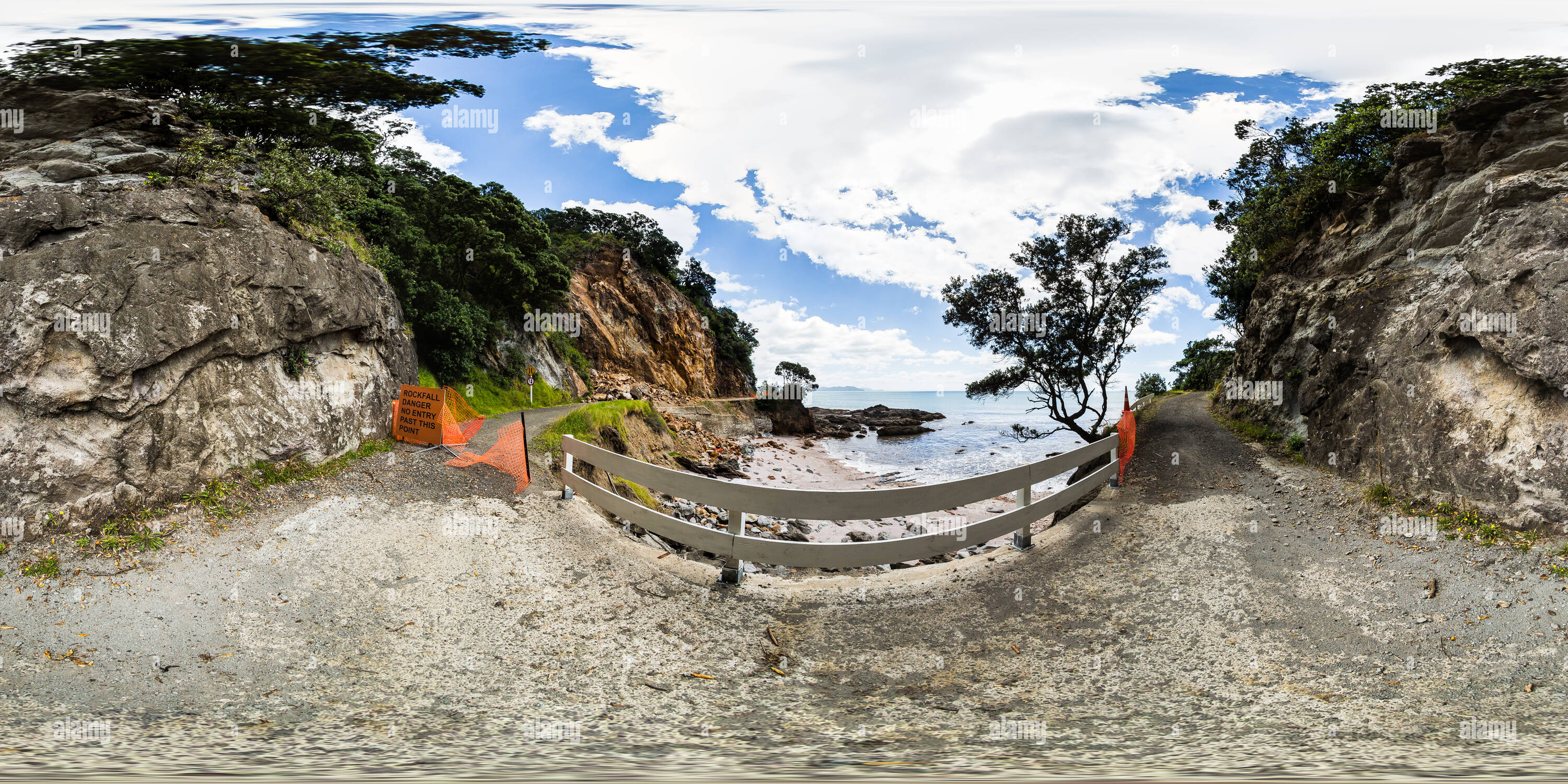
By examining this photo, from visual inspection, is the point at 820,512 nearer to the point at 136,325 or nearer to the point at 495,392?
the point at 136,325

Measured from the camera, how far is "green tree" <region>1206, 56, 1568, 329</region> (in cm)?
782

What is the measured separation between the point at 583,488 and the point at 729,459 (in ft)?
57.3

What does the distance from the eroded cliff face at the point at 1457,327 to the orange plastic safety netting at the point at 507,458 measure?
1110cm

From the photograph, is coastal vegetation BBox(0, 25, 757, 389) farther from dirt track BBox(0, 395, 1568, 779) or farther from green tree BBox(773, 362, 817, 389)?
green tree BBox(773, 362, 817, 389)

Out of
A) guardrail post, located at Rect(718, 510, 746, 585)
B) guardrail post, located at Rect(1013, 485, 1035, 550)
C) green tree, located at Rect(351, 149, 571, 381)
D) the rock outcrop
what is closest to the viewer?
guardrail post, located at Rect(718, 510, 746, 585)

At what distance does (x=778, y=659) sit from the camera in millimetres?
4473

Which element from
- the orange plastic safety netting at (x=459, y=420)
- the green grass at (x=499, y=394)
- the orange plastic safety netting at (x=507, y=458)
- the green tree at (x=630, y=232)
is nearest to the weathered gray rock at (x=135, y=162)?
the orange plastic safety netting at (x=459, y=420)

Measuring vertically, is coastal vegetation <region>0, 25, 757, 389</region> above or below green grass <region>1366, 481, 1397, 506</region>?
above

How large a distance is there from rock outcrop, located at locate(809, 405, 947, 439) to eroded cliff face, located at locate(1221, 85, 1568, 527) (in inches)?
1606

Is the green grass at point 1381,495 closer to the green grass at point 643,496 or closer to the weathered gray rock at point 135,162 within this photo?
the green grass at point 643,496

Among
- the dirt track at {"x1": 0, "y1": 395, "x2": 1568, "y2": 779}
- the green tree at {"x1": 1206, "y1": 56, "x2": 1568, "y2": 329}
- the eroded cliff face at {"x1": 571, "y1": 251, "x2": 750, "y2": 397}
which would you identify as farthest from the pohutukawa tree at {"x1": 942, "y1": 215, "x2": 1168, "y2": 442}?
the eroded cliff face at {"x1": 571, "y1": 251, "x2": 750, "y2": 397}

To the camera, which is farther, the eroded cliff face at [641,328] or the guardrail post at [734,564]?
the eroded cliff face at [641,328]

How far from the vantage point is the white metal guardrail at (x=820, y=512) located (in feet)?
16.9

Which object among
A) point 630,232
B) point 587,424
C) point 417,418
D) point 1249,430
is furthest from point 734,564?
point 630,232
